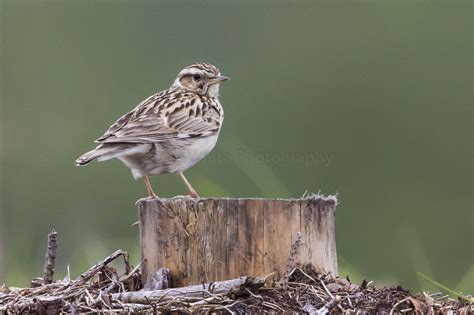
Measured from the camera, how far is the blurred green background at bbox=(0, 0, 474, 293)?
14758mm

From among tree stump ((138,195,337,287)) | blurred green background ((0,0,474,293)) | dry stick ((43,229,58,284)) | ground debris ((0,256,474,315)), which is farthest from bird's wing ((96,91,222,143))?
ground debris ((0,256,474,315))

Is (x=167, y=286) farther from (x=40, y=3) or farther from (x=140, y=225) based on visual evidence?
(x=40, y=3)

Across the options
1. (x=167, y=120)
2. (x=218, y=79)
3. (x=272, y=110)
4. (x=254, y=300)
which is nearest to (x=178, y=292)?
(x=254, y=300)

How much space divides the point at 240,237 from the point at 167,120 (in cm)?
322

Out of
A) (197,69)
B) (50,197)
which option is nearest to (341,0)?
(50,197)

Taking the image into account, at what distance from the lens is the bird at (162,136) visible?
31.0ft

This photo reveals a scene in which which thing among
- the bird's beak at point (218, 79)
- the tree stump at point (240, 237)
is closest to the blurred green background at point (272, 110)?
the bird's beak at point (218, 79)

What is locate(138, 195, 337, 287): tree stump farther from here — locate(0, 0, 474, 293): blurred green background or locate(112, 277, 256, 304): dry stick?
locate(0, 0, 474, 293): blurred green background

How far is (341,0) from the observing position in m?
28.7

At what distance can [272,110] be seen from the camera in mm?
19516

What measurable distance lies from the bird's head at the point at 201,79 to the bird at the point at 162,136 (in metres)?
0.37

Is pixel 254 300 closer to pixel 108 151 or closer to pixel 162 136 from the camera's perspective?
pixel 108 151

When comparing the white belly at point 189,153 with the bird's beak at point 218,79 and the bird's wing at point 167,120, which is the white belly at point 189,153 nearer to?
the bird's wing at point 167,120

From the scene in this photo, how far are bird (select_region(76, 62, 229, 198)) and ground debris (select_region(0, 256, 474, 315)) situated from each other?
2.49m
